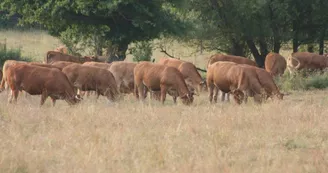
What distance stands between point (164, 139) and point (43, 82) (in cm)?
615

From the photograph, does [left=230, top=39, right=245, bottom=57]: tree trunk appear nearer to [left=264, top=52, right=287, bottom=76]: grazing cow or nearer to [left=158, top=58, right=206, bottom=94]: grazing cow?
[left=264, top=52, right=287, bottom=76]: grazing cow

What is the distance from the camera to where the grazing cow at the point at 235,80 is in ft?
55.5

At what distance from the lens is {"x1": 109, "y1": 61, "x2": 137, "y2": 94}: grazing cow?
2061cm

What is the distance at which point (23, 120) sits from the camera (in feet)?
40.4

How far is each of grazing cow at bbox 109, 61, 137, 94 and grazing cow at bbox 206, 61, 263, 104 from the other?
2.52 m

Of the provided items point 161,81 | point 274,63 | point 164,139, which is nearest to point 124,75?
point 161,81

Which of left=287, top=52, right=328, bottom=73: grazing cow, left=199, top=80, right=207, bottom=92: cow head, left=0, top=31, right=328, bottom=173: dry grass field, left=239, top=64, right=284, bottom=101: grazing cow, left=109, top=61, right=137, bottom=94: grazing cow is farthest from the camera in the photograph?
left=287, top=52, right=328, bottom=73: grazing cow

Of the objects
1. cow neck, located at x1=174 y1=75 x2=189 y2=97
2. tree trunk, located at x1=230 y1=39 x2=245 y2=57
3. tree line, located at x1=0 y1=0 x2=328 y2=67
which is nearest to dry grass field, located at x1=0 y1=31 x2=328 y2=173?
cow neck, located at x1=174 y1=75 x2=189 y2=97

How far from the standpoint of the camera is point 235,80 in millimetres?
17422

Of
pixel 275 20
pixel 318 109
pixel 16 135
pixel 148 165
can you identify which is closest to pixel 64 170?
pixel 148 165

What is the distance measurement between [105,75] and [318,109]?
585cm

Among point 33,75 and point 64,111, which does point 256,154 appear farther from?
point 33,75

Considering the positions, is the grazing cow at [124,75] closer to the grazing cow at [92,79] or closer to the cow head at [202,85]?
the cow head at [202,85]

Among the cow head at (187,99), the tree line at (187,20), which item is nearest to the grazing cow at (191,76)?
the cow head at (187,99)
